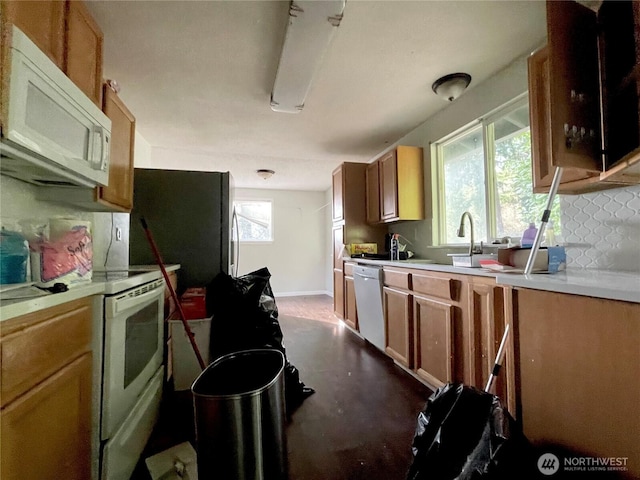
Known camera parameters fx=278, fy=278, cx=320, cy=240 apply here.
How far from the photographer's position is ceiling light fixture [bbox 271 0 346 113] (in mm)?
1482

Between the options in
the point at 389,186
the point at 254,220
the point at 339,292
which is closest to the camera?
the point at 389,186

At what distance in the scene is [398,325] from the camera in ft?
7.72

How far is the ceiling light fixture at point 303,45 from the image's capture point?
1.48 meters

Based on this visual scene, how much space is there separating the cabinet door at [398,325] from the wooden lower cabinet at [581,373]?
1104 millimetres

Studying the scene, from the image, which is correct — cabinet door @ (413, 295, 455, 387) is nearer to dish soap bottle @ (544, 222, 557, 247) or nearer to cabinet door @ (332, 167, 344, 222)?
dish soap bottle @ (544, 222, 557, 247)

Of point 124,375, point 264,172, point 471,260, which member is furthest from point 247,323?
point 264,172

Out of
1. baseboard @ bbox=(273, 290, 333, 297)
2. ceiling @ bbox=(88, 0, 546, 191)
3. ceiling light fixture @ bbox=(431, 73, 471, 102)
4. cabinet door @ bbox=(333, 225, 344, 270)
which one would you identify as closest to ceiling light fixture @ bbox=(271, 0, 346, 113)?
ceiling @ bbox=(88, 0, 546, 191)

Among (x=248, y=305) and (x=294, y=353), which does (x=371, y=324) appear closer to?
(x=294, y=353)

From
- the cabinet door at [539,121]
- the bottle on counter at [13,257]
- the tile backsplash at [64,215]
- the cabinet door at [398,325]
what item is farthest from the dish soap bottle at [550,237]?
the tile backsplash at [64,215]

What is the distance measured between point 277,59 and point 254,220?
A: 450 centimetres

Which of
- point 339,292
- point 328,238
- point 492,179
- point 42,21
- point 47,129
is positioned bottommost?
point 339,292

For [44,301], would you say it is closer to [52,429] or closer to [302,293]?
[52,429]

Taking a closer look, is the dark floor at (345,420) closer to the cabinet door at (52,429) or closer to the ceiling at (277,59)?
the cabinet door at (52,429)

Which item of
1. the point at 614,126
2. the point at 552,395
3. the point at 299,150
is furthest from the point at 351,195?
the point at 552,395
